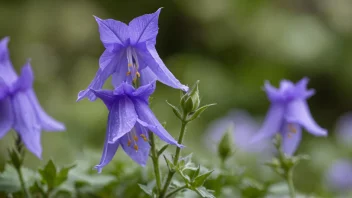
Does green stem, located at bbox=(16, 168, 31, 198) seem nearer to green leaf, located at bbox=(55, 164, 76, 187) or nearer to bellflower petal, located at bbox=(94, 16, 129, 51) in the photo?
green leaf, located at bbox=(55, 164, 76, 187)

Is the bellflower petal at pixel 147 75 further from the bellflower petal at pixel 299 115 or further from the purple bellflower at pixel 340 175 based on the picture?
the purple bellflower at pixel 340 175

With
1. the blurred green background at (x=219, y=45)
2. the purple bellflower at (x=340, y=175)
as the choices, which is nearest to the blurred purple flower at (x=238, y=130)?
the purple bellflower at (x=340, y=175)

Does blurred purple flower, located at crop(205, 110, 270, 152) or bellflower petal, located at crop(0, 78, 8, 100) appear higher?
blurred purple flower, located at crop(205, 110, 270, 152)

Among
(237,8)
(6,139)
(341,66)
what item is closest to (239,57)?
(237,8)

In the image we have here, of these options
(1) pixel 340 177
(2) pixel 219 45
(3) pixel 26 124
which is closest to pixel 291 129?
(3) pixel 26 124

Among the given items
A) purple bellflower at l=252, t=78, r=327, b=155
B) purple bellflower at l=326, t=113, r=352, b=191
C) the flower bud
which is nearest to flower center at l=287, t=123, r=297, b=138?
purple bellflower at l=252, t=78, r=327, b=155

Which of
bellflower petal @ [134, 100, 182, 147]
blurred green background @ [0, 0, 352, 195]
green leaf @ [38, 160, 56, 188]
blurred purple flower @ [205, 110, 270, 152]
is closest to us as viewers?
bellflower petal @ [134, 100, 182, 147]
